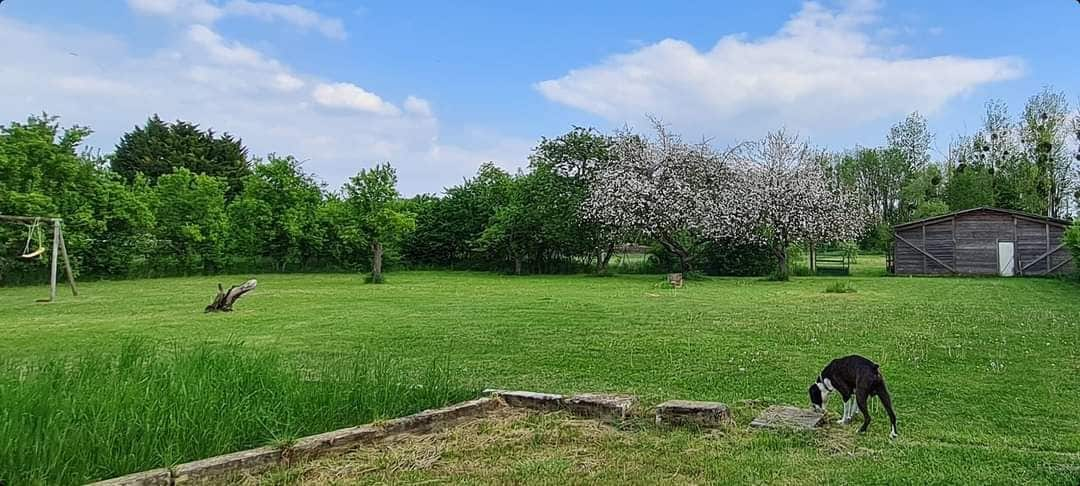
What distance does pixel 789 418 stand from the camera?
11.9ft

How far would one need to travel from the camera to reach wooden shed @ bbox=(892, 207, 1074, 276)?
1978 cm

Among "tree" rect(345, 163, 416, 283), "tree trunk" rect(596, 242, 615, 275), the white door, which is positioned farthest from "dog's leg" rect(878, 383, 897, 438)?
the white door

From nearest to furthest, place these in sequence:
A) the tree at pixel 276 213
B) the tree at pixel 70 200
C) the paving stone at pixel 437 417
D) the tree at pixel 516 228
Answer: the paving stone at pixel 437 417, the tree at pixel 70 200, the tree at pixel 516 228, the tree at pixel 276 213

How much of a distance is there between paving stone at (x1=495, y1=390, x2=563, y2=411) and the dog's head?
1.45 m

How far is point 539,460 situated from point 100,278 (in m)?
20.5

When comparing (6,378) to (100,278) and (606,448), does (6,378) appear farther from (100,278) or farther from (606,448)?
(100,278)

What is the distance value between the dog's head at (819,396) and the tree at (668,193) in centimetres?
1524

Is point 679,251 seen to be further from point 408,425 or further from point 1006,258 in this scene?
point 408,425

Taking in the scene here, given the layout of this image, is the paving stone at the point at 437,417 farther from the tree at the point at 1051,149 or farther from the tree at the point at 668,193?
the tree at the point at 1051,149

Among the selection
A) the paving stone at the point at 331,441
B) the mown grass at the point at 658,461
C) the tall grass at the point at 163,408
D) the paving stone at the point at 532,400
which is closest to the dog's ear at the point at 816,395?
the mown grass at the point at 658,461

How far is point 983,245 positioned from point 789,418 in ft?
68.2

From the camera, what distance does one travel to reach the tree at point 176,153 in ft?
96.9

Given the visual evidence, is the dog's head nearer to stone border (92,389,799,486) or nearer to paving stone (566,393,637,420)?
stone border (92,389,799,486)

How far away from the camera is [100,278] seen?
19.2 metres
